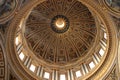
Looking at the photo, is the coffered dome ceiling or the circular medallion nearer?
the coffered dome ceiling

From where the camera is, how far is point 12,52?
19234 mm

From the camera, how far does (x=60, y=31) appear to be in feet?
84.7

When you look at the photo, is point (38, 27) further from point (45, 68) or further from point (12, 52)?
point (12, 52)

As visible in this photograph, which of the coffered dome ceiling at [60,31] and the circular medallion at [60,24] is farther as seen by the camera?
the circular medallion at [60,24]

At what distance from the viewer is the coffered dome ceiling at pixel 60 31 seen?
2439cm

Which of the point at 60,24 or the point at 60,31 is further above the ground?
the point at 60,24

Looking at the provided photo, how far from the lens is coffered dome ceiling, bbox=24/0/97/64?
24391mm

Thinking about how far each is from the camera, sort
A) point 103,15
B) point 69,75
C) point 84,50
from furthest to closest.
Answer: point 84,50
point 69,75
point 103,15

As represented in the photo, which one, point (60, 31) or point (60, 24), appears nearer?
point (60, 24)

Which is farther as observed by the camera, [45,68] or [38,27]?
[38,27]

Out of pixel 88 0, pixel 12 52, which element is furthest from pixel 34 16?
pixel 88 0

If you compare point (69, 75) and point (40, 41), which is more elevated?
point (40, 41)

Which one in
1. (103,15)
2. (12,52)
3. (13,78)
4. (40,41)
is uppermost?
(40,41)

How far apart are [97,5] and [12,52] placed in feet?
19.6
